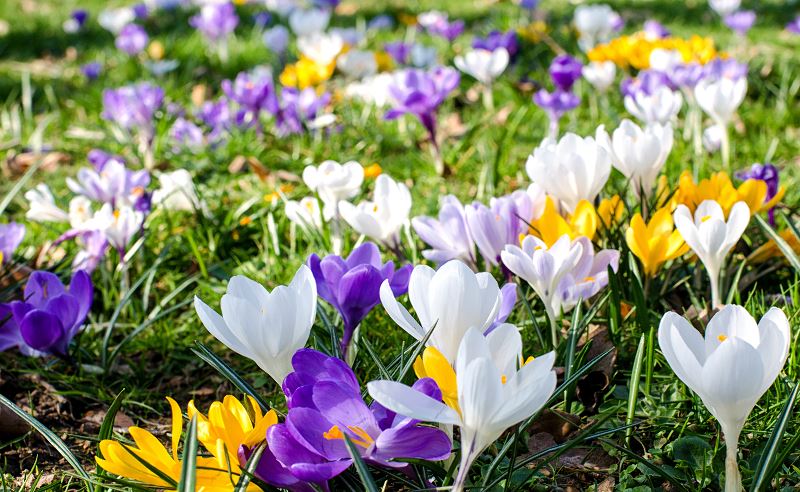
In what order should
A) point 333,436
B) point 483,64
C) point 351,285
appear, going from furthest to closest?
point 483,64 < point 351,285 < point 333,436

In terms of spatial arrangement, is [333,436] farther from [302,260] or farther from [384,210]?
[302,260]

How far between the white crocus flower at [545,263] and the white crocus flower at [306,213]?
0.78 meters

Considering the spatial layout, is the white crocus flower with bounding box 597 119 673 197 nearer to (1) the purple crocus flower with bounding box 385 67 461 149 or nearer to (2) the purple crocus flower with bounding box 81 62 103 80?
(1) the purple crocus flower with bounding box 385 67 461 149

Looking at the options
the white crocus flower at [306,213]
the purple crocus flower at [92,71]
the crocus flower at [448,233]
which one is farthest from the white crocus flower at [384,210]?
the purple crocus flower at [92,71]

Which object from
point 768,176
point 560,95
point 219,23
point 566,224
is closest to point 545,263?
point 566,224

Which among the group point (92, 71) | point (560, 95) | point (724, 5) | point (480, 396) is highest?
point (480, 396)

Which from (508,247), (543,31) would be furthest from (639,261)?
(543,31)

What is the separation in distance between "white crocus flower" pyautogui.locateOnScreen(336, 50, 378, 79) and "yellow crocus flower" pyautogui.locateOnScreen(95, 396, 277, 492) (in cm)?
290

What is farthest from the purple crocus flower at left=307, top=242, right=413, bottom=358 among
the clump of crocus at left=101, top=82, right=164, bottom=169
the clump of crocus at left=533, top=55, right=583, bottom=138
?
the clump of crocus at left=101, top=82, right=164, bottom=169

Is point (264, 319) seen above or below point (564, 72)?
above

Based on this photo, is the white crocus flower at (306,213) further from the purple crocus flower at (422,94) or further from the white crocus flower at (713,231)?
the white crocus flower at (713,231)

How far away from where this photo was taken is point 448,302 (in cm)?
109

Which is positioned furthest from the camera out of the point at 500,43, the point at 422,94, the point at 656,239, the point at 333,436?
the point at 500,43

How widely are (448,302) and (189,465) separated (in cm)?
38
